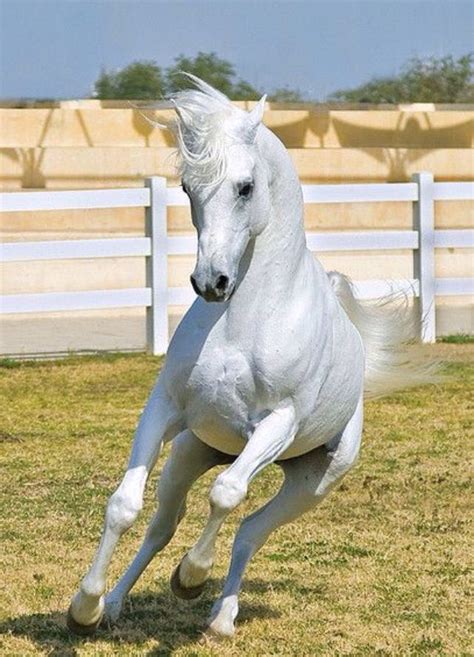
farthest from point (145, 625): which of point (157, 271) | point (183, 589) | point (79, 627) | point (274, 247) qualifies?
point (157, 271)

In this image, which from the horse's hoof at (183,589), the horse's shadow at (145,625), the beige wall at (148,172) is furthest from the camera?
the beige wall at (148,172)

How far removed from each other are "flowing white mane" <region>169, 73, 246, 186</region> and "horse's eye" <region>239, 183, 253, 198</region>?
3.6 inches

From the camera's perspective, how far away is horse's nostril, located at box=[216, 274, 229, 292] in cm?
483

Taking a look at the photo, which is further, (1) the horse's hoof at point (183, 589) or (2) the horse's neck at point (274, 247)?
(1) the horse's hoof at point (183, 589)

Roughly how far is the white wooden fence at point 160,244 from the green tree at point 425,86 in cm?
1882

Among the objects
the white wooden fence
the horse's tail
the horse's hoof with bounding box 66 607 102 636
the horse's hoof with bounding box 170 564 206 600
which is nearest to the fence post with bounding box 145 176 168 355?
the white wooden fence

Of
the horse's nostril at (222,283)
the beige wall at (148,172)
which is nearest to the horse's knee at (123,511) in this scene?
the horse's nostril at (222,283)

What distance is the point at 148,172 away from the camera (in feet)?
71.7

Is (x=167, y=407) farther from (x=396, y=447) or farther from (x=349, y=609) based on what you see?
(x=396, y=447)

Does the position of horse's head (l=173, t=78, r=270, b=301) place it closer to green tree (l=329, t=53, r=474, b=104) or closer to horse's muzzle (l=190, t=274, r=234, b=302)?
horse's muzzle (l=190, t=274, r=234, b=302)

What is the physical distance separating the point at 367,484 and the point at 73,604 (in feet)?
11.0

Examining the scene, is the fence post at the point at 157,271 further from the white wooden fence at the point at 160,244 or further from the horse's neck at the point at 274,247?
the horse's neck at the point at 274,247

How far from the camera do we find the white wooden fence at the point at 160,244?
13.4 metres

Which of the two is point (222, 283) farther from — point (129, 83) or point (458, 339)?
point (129, 83)
